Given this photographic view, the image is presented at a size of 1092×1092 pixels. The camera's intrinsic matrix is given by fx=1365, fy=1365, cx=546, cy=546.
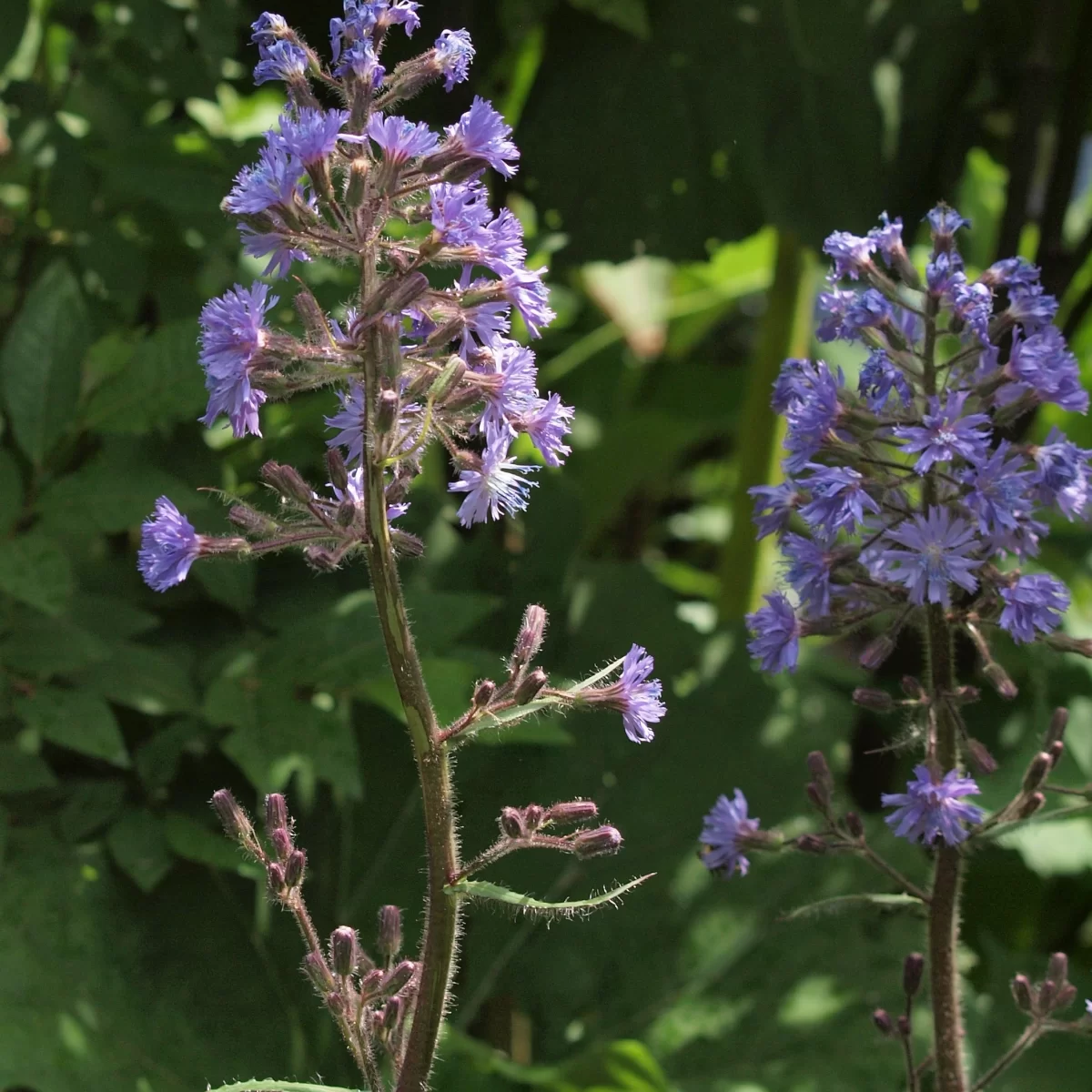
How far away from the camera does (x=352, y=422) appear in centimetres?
111

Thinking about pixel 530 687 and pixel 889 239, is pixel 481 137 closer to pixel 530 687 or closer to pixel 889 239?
pixel 530 687

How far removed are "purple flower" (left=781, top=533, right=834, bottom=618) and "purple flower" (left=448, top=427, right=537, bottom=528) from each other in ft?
1.18

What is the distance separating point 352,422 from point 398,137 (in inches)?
8.9

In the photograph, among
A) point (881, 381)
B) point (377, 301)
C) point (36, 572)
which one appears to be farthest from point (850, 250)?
point (36, 572)

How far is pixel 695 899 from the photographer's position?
7.88 feet

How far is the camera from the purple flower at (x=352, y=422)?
111 centimetres

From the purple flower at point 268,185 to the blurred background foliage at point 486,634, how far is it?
844 millimetres

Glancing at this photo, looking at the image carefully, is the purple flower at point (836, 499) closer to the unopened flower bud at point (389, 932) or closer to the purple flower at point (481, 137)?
the purple flower at point (481, 137)

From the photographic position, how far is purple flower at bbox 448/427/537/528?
113cm

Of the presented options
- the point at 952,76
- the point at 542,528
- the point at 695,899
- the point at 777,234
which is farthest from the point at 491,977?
the point at 952,76

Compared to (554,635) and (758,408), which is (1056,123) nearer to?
(758,408)

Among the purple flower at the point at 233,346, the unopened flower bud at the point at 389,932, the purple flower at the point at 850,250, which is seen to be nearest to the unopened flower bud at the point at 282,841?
the unopened flower bud at the point at 389,932

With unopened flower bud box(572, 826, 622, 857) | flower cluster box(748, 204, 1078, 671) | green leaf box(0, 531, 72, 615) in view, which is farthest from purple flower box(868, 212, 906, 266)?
green leaf box(0, 531, 72, 615)

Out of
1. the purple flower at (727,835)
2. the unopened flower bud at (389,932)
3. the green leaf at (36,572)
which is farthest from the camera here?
the green leaf at (36,572)
